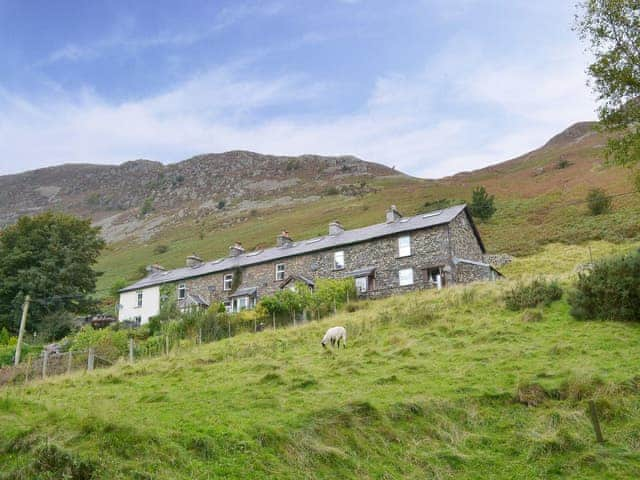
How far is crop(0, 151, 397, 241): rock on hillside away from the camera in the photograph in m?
126

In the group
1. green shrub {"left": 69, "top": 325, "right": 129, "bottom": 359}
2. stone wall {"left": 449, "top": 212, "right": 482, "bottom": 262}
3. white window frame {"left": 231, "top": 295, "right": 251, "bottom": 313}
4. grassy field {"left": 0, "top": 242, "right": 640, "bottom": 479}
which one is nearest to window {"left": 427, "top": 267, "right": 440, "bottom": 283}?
stone wall {"left": 449, "top": 212, "right": 482, "bottom": 262}

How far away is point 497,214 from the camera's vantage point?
212 ft

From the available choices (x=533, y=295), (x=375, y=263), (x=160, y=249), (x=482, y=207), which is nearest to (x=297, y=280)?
(x=375, y=263)

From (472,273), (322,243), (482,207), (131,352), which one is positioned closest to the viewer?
(131,352)

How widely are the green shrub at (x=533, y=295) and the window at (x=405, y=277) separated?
37.7 ft

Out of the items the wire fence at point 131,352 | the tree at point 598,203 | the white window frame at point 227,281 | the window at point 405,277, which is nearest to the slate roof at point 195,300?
the white window frame at point 227,281

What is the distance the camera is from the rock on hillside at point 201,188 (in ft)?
414

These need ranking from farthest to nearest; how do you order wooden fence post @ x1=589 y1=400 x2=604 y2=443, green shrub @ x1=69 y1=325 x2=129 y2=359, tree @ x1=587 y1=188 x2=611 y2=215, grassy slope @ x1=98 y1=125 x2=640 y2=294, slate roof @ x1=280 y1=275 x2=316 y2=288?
tree @ x1=587 y1=188 x2=611 y2=215 < grassy slope @ x1=98 y1=125 x2=640 y2=294 < slate roof @ x1=280 y1=275 x2=316 y2=288 < green shrub @ x1=69 y1=325 x2=129 y2=359 < wooden fence post @ x1=589 y1=400 x2=604 y2=443

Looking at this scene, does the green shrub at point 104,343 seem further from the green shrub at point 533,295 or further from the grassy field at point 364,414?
the green shrub at point 533,295

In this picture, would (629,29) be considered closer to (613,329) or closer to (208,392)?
(613,329)

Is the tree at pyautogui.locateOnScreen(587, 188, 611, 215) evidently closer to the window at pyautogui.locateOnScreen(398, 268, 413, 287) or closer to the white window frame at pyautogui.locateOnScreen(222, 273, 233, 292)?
the window at pyautogui.locateOnScreen(398, 268, 413, 287)

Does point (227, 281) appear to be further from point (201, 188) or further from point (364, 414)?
point (201, 188)

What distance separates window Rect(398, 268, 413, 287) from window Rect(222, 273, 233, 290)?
15.1 meters

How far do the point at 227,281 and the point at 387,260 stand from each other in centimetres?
1466
